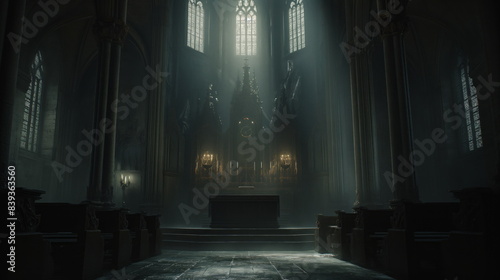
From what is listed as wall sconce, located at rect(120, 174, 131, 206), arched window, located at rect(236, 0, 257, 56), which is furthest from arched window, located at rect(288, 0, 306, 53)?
wall sconce, located at rect(120, 174, 131, 206)

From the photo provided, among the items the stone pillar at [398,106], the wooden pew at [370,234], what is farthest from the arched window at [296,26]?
the wooden pew at [370,234]

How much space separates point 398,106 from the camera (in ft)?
39.9

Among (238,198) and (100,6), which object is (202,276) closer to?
(238,198)

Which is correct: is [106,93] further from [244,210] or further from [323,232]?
[323,232]

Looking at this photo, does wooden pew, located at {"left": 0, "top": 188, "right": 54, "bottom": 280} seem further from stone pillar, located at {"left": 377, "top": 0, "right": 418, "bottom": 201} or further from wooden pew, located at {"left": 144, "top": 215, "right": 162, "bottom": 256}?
stone pillar, located at {"left": 377, "top": 0, "right": 418, "bottom": 201}

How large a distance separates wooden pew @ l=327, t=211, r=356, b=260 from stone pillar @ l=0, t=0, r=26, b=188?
754cm

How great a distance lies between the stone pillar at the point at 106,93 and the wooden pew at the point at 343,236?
7.12m

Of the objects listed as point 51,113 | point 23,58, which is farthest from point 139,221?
point 51,113

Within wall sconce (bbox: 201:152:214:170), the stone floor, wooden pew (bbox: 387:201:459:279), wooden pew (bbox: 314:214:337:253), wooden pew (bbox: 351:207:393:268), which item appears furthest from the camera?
wall sconce (bbox: 201:152:214:170)

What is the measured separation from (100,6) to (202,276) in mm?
10671

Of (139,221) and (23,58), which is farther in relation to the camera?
(23,58)

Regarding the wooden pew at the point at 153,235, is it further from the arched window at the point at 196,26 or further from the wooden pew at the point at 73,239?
the arched window at the point at 196,26

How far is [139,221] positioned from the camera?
1000 cm

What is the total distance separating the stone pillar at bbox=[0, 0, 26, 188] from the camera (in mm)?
7418
